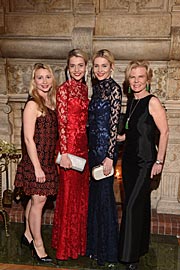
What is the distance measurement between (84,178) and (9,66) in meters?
1.46

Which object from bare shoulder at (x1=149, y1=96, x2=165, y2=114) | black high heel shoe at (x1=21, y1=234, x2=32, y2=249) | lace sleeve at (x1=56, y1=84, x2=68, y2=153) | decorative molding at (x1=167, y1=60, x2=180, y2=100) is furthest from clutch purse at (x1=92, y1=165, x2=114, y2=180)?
decorative molding at (x1=167, y1=60, x2=180, y2=100)

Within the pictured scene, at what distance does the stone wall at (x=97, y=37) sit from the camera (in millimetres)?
3490

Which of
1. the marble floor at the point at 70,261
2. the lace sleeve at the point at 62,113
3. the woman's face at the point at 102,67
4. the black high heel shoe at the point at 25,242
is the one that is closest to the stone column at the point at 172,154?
the marble floor at the point at 70,261

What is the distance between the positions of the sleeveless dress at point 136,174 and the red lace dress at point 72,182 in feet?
1.13

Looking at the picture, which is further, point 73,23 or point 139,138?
point 73,23

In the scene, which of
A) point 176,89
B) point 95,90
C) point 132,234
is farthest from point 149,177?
point 176,89

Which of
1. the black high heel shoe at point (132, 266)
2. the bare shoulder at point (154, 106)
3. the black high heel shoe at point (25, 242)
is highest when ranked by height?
the bare shoulder at point (154, 106)

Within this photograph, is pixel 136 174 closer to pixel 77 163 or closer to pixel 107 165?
pixel 107 165

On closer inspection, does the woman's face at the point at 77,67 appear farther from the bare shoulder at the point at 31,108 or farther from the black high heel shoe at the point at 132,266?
the black high heel shoe at the point at 132,266

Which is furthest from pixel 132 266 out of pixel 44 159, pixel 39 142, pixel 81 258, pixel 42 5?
pixel 42 5

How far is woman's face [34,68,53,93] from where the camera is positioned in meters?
2.89

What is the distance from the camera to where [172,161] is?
12.5 ft

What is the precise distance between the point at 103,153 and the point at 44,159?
468mm

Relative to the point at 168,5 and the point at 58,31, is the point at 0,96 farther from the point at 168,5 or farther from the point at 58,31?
the point at 168,5
